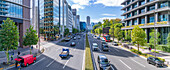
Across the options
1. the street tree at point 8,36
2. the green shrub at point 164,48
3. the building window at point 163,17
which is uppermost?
the building window at point 163,17

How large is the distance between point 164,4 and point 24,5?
53.7 metres

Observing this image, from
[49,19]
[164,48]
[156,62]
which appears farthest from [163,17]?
[49,19]

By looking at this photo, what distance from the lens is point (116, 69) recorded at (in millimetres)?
16750

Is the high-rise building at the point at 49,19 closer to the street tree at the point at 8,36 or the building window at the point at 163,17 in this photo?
the street tree at the point at 8,36

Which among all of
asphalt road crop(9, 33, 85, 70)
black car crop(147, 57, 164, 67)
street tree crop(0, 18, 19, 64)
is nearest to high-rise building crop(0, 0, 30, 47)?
street tree crop(0, 18, 19, 64)

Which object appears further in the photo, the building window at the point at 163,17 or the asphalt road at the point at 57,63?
the building window at the point at 163,17

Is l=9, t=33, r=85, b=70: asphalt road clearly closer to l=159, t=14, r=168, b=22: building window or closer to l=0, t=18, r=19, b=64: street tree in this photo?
l=0, t=18, r=19, b=64: street tree

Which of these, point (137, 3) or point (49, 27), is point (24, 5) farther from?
point (137, 3)

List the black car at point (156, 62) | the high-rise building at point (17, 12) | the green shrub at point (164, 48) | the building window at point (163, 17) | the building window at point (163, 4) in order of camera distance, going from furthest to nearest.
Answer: the building window at point (163, 4), the building window at point (163, 17), the high-rise building at point (17, 12), the green shrub at point (164, 48), the black car at point (156, 62)

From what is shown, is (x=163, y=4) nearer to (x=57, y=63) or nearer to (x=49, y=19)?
(x=57, y=63)

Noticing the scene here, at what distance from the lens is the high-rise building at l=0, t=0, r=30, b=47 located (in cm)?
3089

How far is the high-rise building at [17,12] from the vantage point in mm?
30894

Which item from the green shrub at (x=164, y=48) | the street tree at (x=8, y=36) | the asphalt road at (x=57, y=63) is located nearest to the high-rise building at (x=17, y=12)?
the street tree at (x=8, y=36)

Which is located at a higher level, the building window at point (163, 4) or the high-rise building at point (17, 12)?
the building window at point (163, 4)
